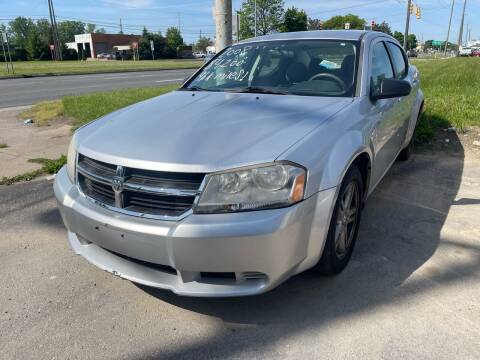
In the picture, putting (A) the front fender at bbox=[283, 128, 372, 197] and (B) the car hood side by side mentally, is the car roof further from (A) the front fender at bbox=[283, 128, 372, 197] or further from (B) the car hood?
(A) the front fender at bbox=[283, 128, 372, 197]

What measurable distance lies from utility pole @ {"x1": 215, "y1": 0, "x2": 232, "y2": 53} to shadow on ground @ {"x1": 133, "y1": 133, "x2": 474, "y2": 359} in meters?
4.06

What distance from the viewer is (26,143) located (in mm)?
7250

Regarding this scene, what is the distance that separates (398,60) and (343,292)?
121 inches

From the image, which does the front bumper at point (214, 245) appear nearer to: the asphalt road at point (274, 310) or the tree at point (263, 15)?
the asphalt road at point (274, 310)

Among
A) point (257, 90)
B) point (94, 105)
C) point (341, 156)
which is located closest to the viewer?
point (341, 156)

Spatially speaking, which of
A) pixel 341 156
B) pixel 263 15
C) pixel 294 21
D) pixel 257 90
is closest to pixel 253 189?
pixel 341 156

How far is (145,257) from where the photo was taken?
2.32 m

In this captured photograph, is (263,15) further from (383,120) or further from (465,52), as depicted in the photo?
(383,120)

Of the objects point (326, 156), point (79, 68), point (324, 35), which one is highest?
point (324, 35)

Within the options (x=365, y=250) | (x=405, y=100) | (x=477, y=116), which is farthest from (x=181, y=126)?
(x=477, y=116)

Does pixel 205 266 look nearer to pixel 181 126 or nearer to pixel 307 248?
pixel 307 248

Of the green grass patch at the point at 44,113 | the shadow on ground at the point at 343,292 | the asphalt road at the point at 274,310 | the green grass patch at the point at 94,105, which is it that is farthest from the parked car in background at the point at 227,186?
the green grass patch at the point at 44,113

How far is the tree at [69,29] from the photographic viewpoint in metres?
124

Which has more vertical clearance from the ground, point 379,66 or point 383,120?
point 379,66
